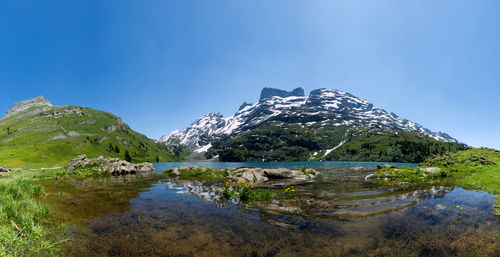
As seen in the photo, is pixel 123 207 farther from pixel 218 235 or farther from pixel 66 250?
pixel 218 235

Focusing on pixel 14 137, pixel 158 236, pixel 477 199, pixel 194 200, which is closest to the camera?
pixel 158 236

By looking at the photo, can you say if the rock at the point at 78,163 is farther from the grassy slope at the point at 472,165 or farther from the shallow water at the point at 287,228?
the grassy slope at the point at 472,165

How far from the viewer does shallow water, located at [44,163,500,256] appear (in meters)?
7.29

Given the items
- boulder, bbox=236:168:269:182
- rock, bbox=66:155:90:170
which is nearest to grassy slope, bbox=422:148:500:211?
boulder, bbox=236:168:269:182

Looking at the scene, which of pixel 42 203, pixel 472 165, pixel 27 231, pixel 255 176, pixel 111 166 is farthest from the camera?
pixel 111 166

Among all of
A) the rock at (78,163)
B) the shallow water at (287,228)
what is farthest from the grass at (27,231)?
the rock at (78,163)

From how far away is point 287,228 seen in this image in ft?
Result: 31.6

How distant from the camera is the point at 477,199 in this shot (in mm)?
14555

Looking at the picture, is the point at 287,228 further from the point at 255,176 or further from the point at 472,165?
the point at 472,165

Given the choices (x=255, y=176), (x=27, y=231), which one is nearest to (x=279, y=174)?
(x=255, y=176)

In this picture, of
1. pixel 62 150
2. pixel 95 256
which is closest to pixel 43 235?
pixel 95 256

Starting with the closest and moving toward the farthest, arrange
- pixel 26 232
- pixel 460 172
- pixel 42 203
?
1. pixel 26 232
2. pixel 42 203
3. pixel 460 172

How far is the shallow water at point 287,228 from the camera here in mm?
7293

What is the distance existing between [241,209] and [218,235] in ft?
15.0
